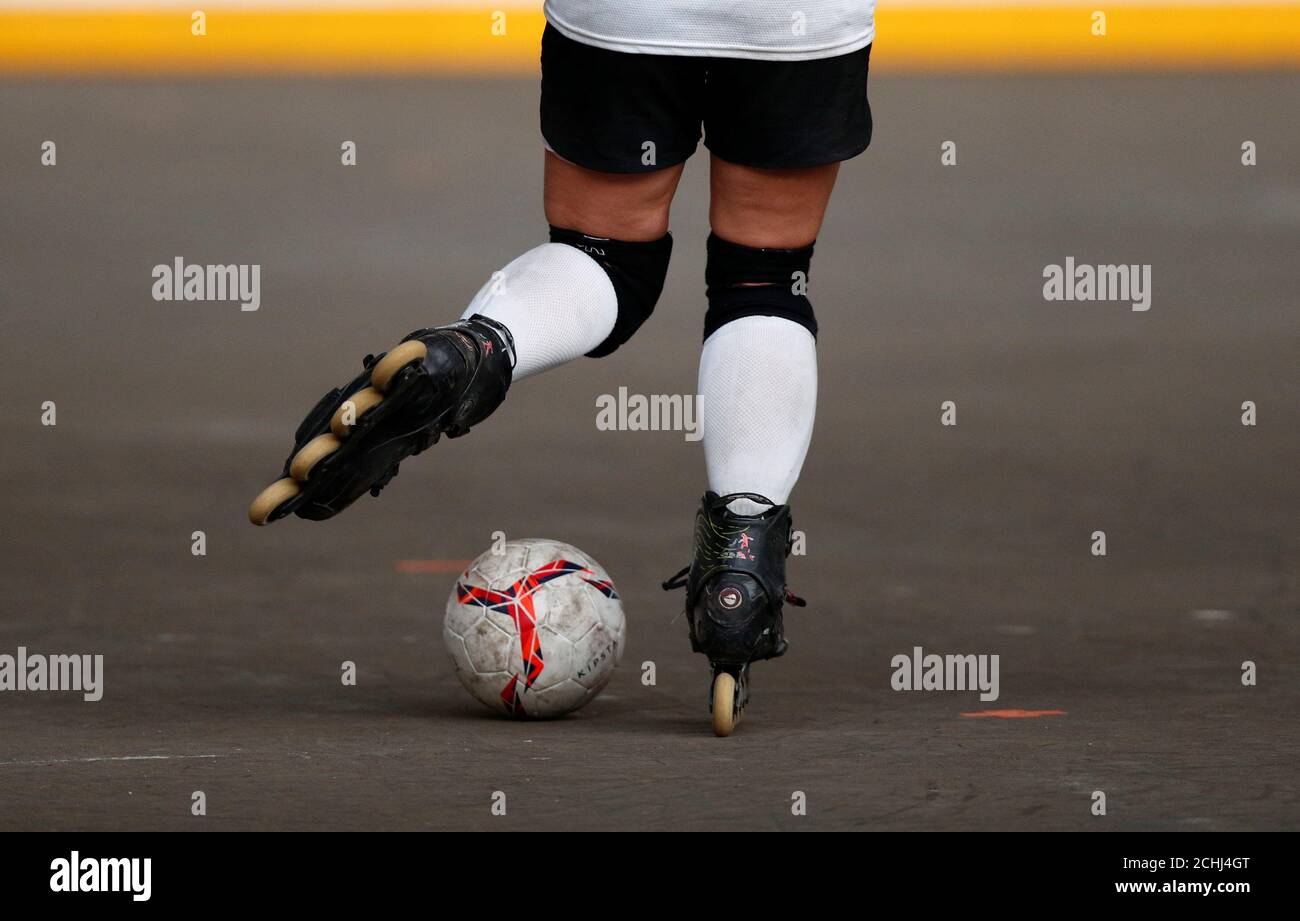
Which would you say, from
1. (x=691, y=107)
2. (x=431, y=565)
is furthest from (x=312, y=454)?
(x=431, y=565)

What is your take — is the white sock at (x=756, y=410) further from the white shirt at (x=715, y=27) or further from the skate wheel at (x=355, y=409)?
the skate wheel at (x=355, y=409)

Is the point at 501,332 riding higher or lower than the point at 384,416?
higher

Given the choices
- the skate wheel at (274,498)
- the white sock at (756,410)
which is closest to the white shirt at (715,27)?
the white sock at (756,410)

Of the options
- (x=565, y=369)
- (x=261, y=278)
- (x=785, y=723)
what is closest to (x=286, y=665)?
(x=785, y=723)

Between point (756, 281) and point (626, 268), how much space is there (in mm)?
263

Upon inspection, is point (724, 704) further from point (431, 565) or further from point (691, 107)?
point (431, 565)

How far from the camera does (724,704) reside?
418 centimetres

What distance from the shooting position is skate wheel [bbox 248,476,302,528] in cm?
388

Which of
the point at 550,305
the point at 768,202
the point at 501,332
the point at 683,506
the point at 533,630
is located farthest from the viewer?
the point at 683,506

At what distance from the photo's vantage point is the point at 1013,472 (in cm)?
784

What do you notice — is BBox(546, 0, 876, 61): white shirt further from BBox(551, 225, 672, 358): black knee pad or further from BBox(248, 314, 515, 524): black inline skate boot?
BBox(248, 314, 515, 524): black inline skate boot

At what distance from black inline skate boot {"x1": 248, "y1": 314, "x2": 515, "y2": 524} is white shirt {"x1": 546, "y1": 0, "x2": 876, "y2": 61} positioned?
24.6 inches

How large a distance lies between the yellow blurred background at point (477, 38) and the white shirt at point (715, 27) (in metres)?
16.6

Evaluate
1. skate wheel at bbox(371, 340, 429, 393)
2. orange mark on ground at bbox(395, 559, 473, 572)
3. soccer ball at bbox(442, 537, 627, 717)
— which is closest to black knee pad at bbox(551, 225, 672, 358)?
soccer ball at bbox(442, 537, 627, 717)
